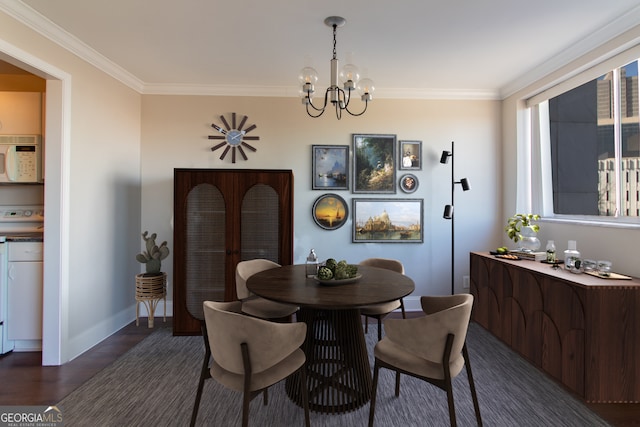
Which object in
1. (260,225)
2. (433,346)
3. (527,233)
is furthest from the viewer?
(260,225)

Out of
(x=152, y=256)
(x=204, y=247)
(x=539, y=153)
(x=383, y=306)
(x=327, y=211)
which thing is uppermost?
(x=539, y=153)

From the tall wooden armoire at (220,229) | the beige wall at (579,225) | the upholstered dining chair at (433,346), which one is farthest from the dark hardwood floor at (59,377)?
the upholstered dining chair at (433,346)

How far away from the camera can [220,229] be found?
3.44 metres

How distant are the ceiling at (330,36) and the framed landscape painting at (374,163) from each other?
696 millimetres

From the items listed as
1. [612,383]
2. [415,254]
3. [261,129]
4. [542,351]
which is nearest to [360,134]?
[261,129]

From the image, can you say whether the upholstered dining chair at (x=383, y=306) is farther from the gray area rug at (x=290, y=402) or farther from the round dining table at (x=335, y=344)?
the gray area rug at (x=290, y=402)

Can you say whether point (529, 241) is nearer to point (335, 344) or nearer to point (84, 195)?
point (335, 344)

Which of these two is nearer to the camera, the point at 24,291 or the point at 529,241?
the point at 24,291

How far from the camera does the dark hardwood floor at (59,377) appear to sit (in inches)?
85.7

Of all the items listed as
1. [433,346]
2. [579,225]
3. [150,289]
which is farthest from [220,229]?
[579,225]

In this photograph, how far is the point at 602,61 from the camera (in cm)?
280

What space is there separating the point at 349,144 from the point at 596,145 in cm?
241

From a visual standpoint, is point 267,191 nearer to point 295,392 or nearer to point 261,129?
→ point 261,129

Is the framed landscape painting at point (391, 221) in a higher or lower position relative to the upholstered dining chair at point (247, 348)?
higher
